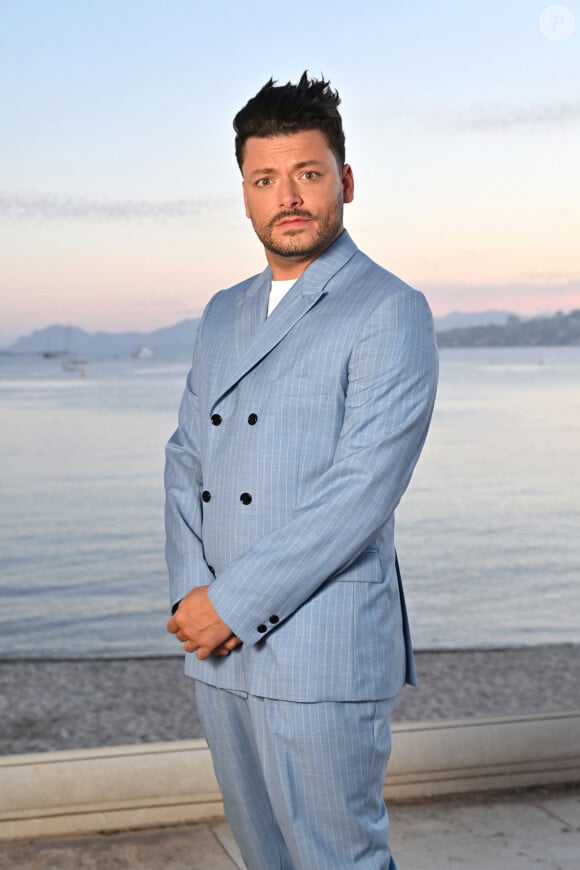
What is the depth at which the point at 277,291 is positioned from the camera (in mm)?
1637

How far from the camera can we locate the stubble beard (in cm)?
154

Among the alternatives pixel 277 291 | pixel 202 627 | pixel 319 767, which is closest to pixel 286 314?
pixel 277 291

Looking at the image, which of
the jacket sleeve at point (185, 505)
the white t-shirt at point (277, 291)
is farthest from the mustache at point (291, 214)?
the jacket sleeve at point (185, 505)

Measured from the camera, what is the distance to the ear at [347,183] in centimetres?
160

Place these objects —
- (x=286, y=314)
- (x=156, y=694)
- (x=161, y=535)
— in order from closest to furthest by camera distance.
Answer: (x=286, y=314) → (x=156, y=694) → (x=161, y=535)

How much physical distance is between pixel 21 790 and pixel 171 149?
58.0ft

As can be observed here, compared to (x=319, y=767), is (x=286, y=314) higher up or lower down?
higher up

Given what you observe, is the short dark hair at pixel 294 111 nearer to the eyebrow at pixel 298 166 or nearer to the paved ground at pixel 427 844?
the eyebrow at pixel 298 166

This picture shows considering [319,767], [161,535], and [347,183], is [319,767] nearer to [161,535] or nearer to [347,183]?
[347,183]

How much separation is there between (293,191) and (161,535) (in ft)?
25.2

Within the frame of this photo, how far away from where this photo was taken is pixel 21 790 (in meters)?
2.48

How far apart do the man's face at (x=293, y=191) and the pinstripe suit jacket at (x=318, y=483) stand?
0.15 ft

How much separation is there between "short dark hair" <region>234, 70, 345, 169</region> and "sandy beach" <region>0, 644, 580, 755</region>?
7.70 ft

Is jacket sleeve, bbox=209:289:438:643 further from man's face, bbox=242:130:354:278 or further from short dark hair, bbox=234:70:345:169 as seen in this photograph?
short dark hair, bbox=234:70:345:169
